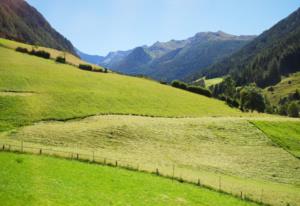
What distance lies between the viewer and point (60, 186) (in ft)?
106

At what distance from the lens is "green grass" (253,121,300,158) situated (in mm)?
79881

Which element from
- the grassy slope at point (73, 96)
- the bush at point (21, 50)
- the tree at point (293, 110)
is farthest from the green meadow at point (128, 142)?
the tree at point (293, 110)

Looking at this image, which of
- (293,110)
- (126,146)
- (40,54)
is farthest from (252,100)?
(126,146)

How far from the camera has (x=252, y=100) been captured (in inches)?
5487

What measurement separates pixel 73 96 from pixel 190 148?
120ft

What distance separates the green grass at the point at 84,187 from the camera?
28.8 meters

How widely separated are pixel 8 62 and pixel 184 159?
246ft

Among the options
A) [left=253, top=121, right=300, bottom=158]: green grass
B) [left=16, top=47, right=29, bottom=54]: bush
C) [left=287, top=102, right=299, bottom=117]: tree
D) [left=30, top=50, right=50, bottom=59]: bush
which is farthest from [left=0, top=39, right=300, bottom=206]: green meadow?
[left=287, top=102, right=299, bottom=117]: tree

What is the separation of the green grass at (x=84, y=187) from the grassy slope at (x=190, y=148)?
6620mm

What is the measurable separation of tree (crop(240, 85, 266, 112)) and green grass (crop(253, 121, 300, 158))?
3633 cm

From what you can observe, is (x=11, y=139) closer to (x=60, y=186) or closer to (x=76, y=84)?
(x=60, y=186)

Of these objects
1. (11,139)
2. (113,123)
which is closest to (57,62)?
(113,123)

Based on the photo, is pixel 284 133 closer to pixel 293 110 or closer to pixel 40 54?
pixel 293 110

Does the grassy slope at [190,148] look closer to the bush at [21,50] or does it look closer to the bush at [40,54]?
the bush at [40,54]
